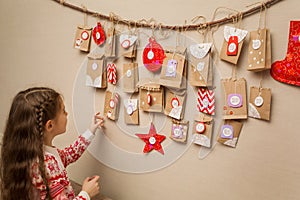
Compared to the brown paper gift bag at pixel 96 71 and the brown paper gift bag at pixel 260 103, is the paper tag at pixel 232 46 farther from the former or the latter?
the brown paper gift bag at pixel 96 71

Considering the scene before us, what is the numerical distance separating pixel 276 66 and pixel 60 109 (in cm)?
67

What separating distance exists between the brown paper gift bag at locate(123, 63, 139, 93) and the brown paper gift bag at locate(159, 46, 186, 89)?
13cm

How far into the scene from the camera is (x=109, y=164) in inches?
50.9

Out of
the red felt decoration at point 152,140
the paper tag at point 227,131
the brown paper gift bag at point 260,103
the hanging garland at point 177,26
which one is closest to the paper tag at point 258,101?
Answer: the brown paper gift bag at point 260,103

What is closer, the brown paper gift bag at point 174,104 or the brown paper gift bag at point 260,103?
the brown paper gift bag at point 260,103

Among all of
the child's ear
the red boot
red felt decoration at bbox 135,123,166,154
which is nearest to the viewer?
the red boot

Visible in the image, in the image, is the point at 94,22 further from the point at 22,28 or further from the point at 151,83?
the point at 22,28

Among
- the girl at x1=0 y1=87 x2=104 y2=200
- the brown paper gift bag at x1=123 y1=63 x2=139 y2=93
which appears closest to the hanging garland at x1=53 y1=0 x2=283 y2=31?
the brown paper gift bag at x1=123 y1=63 x2=139 y2=93

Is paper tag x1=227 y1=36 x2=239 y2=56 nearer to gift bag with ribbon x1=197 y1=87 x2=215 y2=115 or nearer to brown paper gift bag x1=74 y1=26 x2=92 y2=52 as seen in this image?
gift bag with ribbon x1=197 y1=87 x2=215 y2=115

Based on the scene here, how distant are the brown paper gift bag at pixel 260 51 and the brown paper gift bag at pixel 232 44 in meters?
0.03

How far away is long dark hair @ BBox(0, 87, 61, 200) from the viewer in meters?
1.00

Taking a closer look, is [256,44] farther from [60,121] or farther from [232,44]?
[60,121]

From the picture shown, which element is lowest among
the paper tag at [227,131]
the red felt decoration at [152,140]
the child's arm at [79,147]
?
the child's arm at [79,147]

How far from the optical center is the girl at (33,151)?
1.00 m
